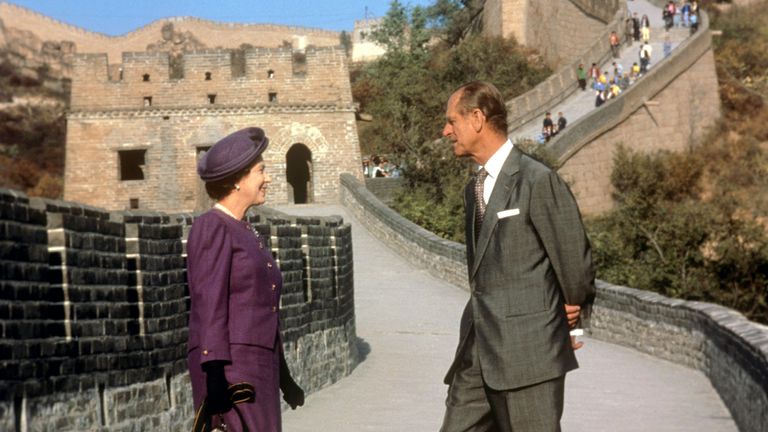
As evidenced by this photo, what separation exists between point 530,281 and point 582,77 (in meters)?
49.0

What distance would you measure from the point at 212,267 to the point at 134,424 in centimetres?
Result: 348

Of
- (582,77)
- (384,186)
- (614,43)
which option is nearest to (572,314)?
(384,186)

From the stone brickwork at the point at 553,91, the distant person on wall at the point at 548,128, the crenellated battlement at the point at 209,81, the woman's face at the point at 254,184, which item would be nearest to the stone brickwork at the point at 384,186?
the crenellated battlement at the point at 209,81

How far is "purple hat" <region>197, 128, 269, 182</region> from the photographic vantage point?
5.98 m

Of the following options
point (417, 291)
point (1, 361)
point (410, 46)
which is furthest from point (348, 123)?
point (1, 361)

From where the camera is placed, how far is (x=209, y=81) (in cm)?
4491

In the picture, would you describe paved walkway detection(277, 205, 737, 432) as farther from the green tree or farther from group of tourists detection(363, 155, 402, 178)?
group of tourists detection(363, 155, 402, 178)

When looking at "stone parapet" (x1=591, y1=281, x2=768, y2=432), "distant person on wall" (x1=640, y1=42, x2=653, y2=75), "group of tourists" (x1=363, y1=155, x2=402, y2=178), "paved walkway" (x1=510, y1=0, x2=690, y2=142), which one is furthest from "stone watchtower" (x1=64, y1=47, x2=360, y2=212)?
"stone parapet" (x1=591, y1=281, x2=768, y2=432)

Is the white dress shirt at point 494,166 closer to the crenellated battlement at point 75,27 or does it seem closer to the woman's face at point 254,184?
the woman's face at point 254,184

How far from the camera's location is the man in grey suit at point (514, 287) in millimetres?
6195

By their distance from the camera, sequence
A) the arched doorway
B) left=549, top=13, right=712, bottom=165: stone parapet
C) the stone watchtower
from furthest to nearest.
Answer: left=549, top=13, right=712, bottom=165: stone parapet → the arched doorway → the stone watchtower

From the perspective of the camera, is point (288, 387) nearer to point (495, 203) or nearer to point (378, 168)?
point (495, 203)

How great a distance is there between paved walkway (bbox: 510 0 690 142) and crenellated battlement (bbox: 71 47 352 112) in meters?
6.61

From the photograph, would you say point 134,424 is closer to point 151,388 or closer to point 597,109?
point 151,388
